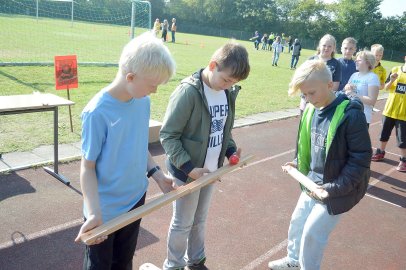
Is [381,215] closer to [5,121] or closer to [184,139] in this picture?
[184,139]

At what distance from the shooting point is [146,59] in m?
1.80

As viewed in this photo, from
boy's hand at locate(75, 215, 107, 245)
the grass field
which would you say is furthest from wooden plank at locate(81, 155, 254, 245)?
the grass field

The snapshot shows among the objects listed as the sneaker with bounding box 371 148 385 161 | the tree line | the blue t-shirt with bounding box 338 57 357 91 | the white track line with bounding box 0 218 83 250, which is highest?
the tree line

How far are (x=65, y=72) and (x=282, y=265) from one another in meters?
5.15

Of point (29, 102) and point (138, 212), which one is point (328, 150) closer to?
point (138, 212)

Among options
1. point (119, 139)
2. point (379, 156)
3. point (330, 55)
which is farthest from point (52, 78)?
point (119, 139)

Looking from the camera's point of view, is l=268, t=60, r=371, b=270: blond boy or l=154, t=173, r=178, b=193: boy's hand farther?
l=268, t=60, r=371, b=270: blond boy

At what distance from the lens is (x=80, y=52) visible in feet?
59.1

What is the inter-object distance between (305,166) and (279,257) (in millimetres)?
1238

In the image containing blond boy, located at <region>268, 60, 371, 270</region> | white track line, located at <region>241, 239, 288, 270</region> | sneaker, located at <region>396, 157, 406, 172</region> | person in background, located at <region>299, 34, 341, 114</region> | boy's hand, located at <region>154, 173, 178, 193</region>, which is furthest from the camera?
sneaker, located at <region>396, 157, 406, 172</region>

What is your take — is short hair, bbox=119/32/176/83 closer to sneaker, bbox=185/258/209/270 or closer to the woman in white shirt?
sneaker, bbox=185/258/209/270

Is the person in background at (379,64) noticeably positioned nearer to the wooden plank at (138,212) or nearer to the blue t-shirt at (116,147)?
the wooden plank at (138,212)

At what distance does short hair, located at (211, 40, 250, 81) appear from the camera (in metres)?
2.41

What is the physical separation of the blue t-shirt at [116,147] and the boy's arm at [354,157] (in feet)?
4.39
